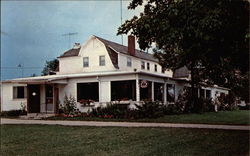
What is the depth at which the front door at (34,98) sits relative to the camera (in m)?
23.0

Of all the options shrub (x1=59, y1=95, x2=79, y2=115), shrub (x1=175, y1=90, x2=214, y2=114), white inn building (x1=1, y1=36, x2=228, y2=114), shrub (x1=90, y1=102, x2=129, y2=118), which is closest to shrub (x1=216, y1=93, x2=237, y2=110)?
shrub (x1=175, y1=90, x2=214, y2=114)

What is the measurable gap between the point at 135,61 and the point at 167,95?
12.4 feet

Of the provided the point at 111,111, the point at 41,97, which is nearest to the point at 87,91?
the point at 41,97

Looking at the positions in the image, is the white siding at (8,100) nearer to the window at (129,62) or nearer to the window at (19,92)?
the window at (19,92)

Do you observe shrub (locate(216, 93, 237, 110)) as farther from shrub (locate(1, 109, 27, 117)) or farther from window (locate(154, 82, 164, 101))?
shrub (locate(1, 109, 27, 117))

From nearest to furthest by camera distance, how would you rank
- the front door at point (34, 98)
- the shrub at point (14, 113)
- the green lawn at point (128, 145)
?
the green lawn at point (128, 145) → the front door at point (34, 98) → the shrub at point (14, 113)

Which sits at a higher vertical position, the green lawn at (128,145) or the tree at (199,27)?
the tree at (199,27)

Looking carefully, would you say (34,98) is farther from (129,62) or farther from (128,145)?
(128,145)

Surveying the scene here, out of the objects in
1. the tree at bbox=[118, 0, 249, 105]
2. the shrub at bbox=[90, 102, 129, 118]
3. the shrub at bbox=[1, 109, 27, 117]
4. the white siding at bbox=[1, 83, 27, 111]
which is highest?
the tree at bbox=[118, 0, 249, 105]

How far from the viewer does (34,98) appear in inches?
916

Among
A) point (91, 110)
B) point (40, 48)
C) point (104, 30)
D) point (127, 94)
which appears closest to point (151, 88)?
point (127, 94)

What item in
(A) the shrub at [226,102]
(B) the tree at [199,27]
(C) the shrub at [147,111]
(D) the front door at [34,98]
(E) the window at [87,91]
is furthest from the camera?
(A) the shrub at [226,102]

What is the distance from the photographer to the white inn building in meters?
21.0

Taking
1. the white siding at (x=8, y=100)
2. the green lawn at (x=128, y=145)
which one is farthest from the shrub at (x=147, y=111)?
the white siding at (x=8, y=100)
